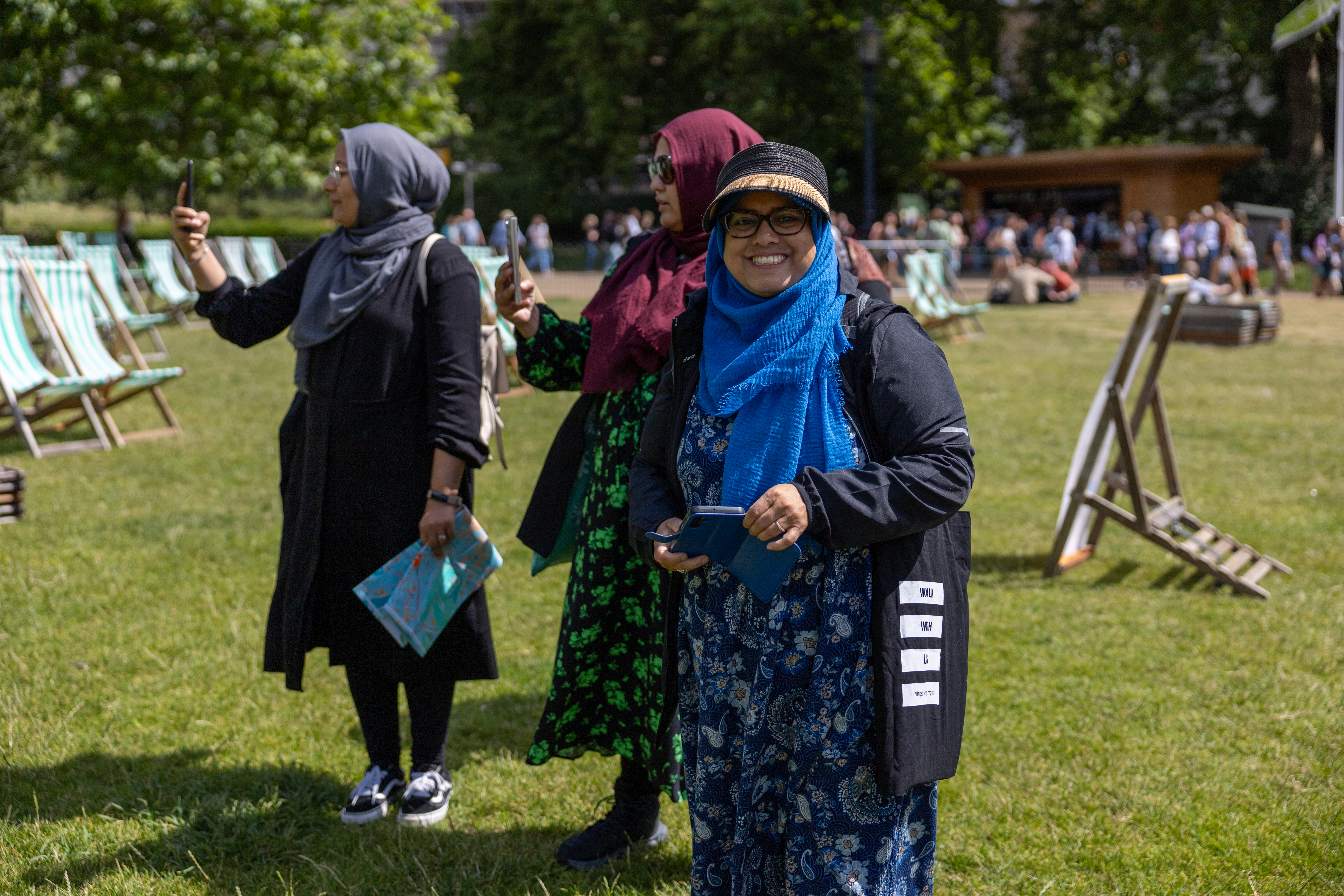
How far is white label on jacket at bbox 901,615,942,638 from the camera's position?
2.12m

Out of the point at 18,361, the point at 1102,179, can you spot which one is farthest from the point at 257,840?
the point at 1102,179

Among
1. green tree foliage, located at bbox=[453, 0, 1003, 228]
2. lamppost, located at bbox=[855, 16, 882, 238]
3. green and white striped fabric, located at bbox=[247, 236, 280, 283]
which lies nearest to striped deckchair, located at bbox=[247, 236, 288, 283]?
green and white striped fabric, located at bbox=[247, 236, 280, 283]

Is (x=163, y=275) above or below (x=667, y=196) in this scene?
above

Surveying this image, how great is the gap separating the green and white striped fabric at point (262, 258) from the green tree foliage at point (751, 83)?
14.9 metres

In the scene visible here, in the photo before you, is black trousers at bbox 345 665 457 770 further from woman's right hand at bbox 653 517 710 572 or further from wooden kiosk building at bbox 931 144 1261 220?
wooden kiosk building at bbox 931 144 1261 220

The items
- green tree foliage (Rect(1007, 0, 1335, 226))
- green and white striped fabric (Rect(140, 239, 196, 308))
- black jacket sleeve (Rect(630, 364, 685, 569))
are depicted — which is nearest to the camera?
black jacket sleeve (Rect(630, 364, 685, 569))

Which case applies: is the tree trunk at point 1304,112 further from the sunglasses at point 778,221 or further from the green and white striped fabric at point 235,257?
the sunglasses at point 778,221

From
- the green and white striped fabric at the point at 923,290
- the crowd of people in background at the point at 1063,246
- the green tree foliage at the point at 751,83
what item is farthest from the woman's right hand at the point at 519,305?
the green tree foliage at the point at 751,83

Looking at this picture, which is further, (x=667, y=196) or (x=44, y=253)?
(x=44, y=253)

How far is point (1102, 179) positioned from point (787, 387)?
29.8m

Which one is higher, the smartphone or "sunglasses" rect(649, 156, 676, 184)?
"sunglasses" rect(649, 156, 676, 184)

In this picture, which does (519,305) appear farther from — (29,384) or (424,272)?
A: (29,384)

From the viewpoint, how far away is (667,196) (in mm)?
2889

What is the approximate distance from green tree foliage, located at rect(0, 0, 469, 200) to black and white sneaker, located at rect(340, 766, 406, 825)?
1941 cm
